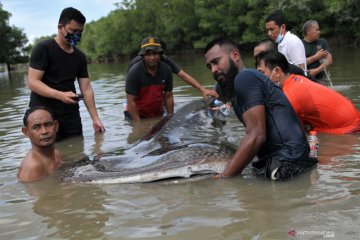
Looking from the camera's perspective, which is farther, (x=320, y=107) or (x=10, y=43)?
(x=10, y=43)

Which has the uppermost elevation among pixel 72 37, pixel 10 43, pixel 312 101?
pixel 10 43

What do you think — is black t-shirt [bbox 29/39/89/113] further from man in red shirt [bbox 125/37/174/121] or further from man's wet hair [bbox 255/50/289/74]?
A: man's wet hair [bbox 255/50/289/74]

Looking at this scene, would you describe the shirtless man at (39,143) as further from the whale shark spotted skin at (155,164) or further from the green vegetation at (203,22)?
the green vegetation at (203,22)

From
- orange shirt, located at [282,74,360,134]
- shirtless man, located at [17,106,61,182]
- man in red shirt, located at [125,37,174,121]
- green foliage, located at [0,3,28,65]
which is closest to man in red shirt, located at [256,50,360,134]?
orange shirt, located at [282,74,360,134]

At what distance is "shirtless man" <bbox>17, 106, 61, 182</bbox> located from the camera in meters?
4.45

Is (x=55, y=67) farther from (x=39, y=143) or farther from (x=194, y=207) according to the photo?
(x=194, y=207)

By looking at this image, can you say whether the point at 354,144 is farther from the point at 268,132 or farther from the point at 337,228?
the point at 337,228

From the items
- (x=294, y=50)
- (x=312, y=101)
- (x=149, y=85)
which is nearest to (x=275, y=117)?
(x=312, y=101)

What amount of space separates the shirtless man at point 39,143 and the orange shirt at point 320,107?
2.60 meters

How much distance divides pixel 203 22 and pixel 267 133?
56635mm

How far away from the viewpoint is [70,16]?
18.8ft

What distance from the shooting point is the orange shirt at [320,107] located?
5129mm

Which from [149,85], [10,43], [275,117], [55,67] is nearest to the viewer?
[275,117]

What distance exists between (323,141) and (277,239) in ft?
9.45
